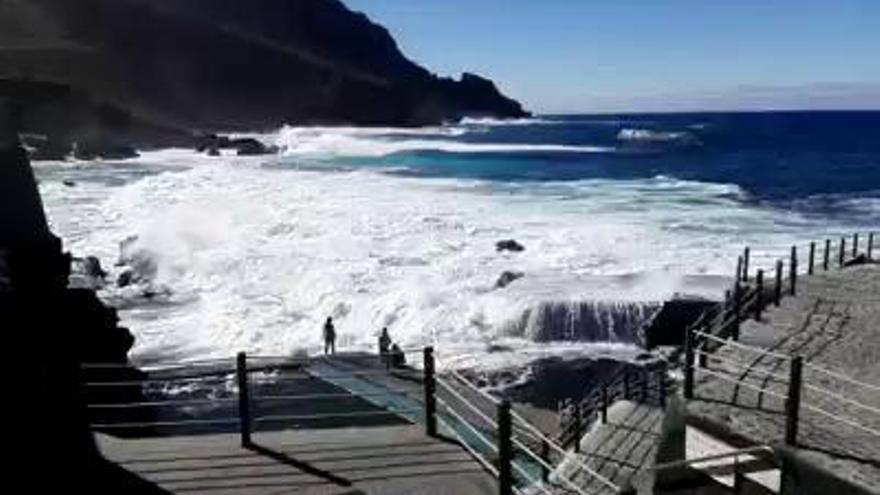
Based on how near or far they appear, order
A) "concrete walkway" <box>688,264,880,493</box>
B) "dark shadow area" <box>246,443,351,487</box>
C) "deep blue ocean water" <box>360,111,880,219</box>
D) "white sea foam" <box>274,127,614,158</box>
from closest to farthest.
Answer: "dark shadow area" <box>246,443,351,487</box>
"concrete walkway" <box>688,264,880,493</box>
"deep blue ocean water" <box>360,111,880,219</box>
"white sea foam" <box>274,127,614,158</box>

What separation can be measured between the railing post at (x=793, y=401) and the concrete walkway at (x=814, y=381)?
137 mm

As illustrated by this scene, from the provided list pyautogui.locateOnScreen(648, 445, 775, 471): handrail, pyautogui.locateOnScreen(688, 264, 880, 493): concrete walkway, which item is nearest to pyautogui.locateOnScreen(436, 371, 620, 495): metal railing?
pyautogui.locateOnScreen(648, 445, 775, 471): handrail

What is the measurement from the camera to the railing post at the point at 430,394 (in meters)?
9.42

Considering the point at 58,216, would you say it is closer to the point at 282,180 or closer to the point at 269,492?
the point at 282,180

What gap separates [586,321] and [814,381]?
62.9ft

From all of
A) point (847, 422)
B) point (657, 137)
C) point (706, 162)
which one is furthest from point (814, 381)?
point (657, 137)

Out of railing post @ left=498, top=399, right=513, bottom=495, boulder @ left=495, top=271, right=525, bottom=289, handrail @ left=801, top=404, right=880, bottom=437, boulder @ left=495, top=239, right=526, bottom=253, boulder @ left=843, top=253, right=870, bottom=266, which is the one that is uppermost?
railing post @ left=498, top=399, right=513, bottom=495

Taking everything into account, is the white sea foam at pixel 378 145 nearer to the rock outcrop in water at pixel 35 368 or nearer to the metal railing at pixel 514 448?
the metal railing at pixel 514 448

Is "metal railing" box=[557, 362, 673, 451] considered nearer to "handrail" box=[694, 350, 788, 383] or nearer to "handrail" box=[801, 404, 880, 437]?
"handrail" box=[694, 350, 788, 383]

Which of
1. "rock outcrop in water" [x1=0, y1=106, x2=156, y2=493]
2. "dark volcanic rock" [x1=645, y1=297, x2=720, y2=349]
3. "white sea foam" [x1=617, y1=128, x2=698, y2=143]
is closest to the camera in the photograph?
"rock outcrop in water" [x1=0, y1=106, x2=156, y2=493]

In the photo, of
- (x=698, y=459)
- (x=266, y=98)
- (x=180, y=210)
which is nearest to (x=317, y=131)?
(x=266, y=98)

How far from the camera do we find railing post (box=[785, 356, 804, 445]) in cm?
956

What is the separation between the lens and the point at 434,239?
50.7 metres

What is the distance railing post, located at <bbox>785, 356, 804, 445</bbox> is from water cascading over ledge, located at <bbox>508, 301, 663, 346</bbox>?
20911 mm
